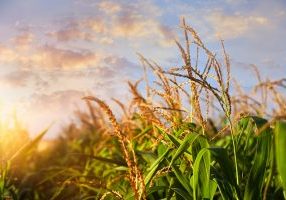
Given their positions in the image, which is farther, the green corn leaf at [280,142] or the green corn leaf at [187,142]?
the green corn leaf at [187,142]

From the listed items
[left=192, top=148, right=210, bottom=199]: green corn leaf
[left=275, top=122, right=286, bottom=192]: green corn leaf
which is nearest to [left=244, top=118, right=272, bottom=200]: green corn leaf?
[left=192, top=148, right=210, bottom=199]: green corn leaf

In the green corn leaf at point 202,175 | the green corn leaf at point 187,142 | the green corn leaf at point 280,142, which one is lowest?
the green corn leaf at point 202,175

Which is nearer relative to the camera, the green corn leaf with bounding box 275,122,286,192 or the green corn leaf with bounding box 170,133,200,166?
the green corn leaf with bounding box 275,122,286,192

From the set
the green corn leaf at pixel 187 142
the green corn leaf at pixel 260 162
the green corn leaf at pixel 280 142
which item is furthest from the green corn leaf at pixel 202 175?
the green corn leaf at pixel 280 142

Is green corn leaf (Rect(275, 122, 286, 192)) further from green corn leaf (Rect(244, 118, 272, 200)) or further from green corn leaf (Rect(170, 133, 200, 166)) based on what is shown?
green corn leaf (Rect(170, 133, 200, 166))

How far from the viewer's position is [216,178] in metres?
2.38

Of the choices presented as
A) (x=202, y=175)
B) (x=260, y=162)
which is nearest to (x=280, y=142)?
(x=260, y=162)

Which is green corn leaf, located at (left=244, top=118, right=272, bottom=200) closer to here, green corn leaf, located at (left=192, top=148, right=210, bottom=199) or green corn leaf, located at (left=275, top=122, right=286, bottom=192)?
green corn leaf, located at (left=192, top=148, right=210, bottom=199)

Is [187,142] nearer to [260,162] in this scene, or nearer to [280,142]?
[260,162]

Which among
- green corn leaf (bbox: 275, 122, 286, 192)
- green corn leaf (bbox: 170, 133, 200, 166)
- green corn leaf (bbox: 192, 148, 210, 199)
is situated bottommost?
green corn leaf (bbox: 192, 148, 210, 199)

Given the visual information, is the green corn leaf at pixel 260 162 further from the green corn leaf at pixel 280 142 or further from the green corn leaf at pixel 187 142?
the green corn leaf at pixel 280 142

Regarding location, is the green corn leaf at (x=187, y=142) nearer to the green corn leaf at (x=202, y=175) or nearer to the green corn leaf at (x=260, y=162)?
the green corn leaf at (x=202, y=175)

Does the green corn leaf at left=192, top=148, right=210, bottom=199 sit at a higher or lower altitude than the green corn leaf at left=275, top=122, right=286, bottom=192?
lower

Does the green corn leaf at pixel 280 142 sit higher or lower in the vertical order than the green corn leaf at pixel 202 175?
higher
